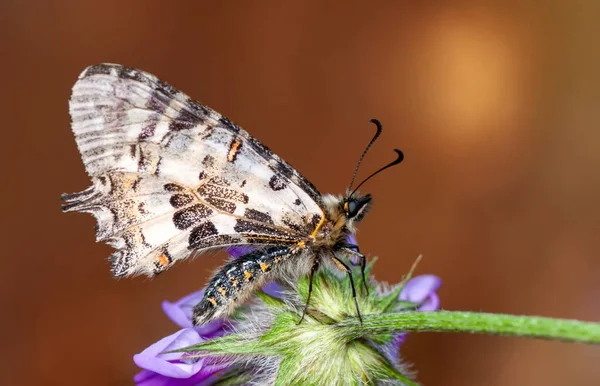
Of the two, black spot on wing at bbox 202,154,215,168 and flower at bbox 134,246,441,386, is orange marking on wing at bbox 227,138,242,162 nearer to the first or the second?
black spot on wing at bbox 202,154,215,168

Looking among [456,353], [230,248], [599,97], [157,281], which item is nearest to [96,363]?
[157,281]

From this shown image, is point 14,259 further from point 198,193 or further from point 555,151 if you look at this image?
point 555,151

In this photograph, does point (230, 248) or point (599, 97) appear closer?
point (230, 248)

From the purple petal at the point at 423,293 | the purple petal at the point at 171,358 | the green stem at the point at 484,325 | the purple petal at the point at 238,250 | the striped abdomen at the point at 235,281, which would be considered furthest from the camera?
the purple petal at the point at 423,293

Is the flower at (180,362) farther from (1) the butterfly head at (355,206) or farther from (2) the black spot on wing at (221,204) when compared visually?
(1) the butterfly head at (355,206)

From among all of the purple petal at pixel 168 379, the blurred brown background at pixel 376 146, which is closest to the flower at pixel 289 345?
the purple petal at pixel 168 379

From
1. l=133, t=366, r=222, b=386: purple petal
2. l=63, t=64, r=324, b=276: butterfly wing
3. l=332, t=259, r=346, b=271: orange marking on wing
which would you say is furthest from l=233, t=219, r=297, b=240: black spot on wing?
l=133, t=366, r=222, b=386: purple petal
